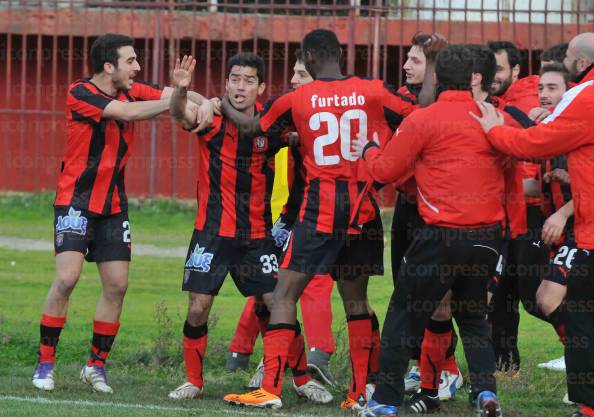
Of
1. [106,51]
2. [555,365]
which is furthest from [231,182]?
[555,365]

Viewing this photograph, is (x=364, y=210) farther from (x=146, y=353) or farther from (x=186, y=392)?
(x=146, y=353)

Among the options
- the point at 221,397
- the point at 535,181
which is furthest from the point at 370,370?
the point at 535,181

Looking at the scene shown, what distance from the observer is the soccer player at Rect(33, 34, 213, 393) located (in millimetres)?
8562

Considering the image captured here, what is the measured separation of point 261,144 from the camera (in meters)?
8.59

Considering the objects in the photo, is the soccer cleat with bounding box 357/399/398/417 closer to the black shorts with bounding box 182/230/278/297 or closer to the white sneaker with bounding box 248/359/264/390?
the black shorts with bounding box 182/230/278/297

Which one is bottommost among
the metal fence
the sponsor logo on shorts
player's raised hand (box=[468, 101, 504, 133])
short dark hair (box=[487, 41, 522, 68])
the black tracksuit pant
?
the black tracksuit pant

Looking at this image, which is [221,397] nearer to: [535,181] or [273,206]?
[273,206]

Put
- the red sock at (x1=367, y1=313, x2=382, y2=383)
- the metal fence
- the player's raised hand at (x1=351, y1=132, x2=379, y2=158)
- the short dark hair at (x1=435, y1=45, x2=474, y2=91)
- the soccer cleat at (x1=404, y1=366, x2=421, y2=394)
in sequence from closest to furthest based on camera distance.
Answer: the short dark hair at (x1=435, y1=45, x2=474, y2=91) < the player's raised hand at (x1=351, y1=132, x2=379, y2=158) < the red sock at (x1=367, y1=313, x2=382, y2=383) < the soccer cleat at (x1=404, y1=366, x2=421, y2=394) < the metal fence

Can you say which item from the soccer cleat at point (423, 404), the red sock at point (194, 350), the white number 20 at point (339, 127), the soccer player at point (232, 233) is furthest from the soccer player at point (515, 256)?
the red sock at point (194, 350)

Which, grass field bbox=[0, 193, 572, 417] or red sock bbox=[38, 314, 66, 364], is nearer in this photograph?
grass field bbox=[0, 193, 572, 417]

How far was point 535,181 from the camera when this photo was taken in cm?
890

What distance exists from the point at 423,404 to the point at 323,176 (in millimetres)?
1602

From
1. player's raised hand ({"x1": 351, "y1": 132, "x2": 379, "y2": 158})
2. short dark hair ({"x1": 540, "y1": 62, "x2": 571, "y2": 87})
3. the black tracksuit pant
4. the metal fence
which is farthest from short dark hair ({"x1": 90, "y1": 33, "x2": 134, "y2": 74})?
the metal fence

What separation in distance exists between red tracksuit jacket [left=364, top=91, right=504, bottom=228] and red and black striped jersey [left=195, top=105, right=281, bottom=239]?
134cm
